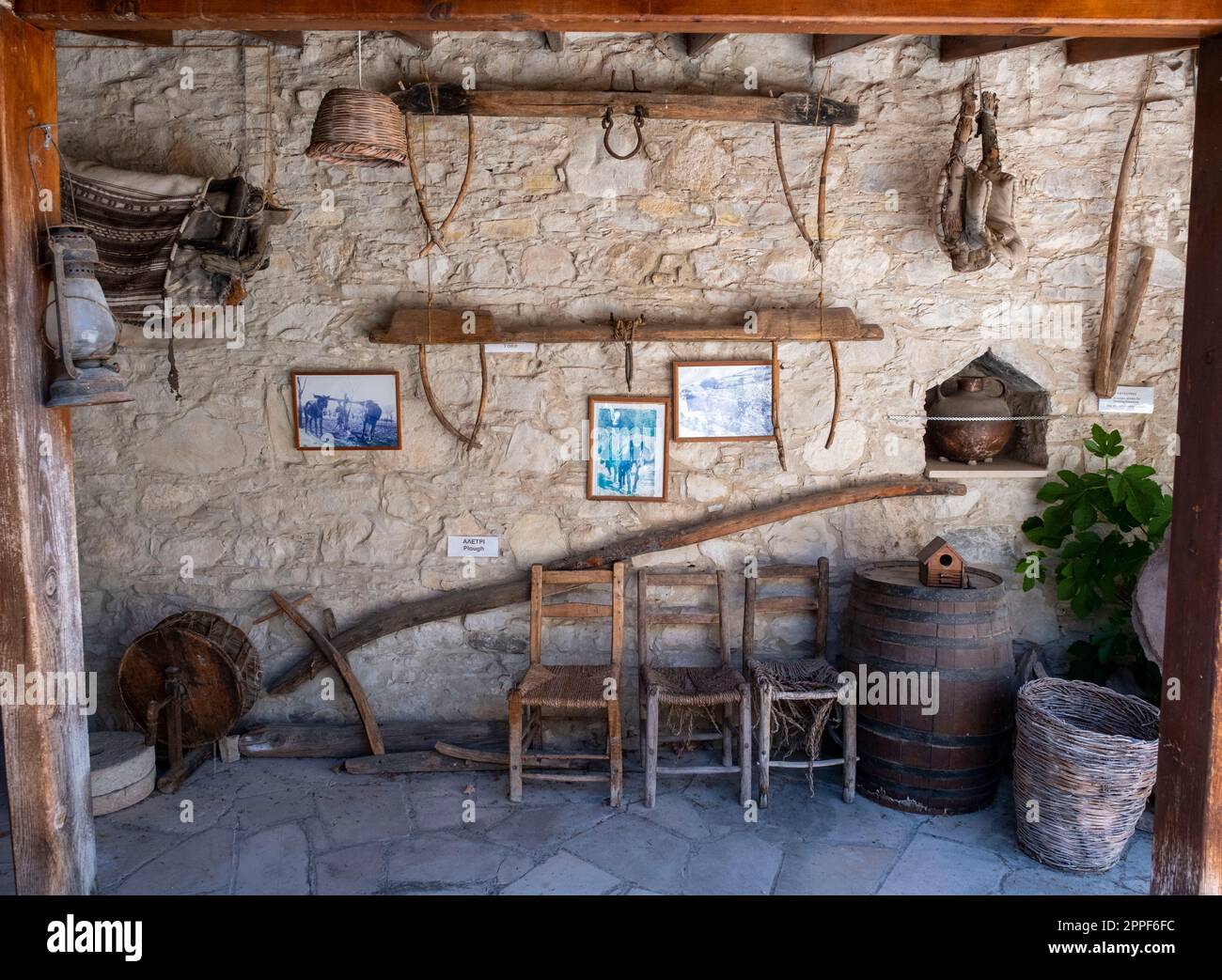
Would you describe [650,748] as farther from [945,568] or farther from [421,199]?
[421,199]

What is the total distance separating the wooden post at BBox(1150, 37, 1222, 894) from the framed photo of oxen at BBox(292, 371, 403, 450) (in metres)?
2.84

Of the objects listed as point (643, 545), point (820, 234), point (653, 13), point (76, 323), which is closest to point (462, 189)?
point (820, 234)

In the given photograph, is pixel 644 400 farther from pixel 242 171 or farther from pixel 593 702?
pixel 242 171

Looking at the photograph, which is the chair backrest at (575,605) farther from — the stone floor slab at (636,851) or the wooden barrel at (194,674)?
the wooden barrel at (194,674)

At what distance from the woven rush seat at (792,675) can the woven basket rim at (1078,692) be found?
0.67 m

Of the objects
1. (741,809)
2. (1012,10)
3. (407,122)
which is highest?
(407,122)

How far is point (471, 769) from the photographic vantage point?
3799 mm

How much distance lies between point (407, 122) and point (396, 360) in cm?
96

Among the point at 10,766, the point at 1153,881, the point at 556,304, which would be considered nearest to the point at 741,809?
the point at 1153,881

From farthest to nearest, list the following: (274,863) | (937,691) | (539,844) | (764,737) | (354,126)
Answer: (764,737)
(937,691)
(539,844)
(274,863)
(354,126)

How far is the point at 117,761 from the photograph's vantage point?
3479 mm

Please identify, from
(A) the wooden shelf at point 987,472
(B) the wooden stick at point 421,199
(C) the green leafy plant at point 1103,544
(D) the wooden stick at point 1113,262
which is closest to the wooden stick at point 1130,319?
(D) the wooden stick at point 1113,262

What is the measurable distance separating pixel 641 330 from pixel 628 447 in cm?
49

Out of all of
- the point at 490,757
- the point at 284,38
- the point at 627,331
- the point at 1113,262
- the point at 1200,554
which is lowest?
the point at 490,757
